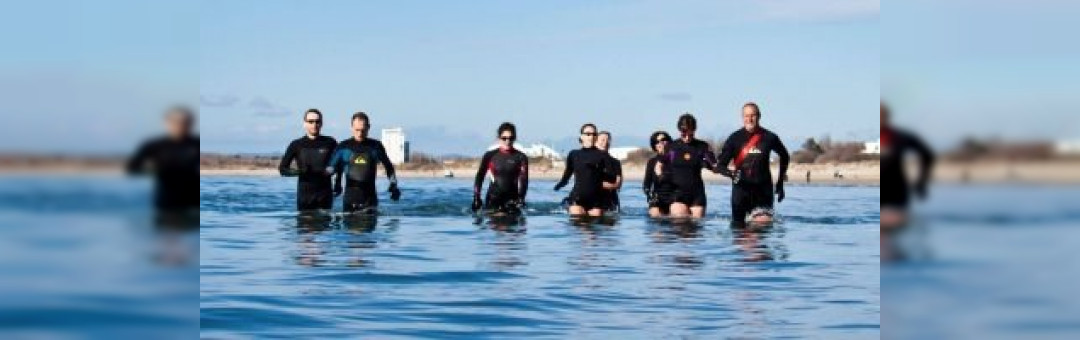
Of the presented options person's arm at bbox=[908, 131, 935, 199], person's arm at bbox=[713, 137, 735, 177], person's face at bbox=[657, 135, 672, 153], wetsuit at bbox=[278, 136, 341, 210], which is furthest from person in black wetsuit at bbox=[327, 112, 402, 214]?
person's arm at bbox=[908, 131, 935, 199]

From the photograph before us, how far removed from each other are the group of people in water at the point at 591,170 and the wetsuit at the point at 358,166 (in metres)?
0.01

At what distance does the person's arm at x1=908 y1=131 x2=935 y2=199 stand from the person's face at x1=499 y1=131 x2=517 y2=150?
16.3m

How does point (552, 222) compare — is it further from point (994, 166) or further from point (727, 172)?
point (994, 166)

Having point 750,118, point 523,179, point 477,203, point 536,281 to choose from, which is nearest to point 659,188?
point 523,179

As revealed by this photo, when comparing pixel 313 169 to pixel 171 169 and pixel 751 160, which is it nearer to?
pixel 751 160

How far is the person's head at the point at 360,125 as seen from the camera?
56.4 feet

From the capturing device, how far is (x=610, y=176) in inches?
750

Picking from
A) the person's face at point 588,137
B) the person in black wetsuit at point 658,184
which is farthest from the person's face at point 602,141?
the person in black wetsuit at point 658,184

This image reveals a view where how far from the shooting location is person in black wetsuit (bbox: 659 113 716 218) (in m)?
18.0

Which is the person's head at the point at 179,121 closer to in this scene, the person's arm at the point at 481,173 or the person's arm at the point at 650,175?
the person's arm at the point at 481,173

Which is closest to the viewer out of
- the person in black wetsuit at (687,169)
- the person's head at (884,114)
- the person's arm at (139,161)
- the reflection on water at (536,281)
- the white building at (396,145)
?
the person's arm at (139,161)

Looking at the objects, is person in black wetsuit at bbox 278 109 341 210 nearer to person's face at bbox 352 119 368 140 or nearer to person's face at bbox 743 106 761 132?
person's face at bbox 352 119 368 140

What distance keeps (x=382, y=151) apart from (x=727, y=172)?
476 centimetres

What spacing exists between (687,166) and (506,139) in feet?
8.73
